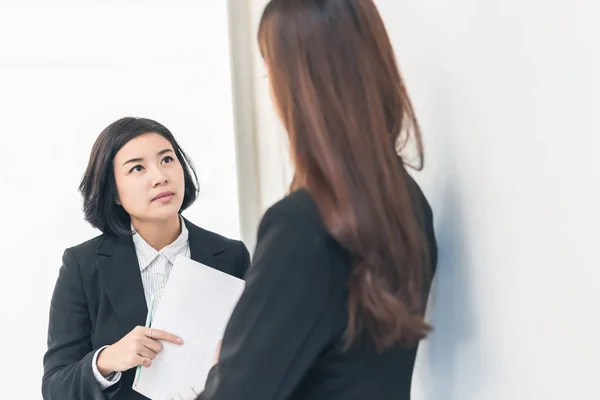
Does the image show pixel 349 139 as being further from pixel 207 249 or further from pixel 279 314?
pixel 207 249

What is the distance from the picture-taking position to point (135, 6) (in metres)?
1.92

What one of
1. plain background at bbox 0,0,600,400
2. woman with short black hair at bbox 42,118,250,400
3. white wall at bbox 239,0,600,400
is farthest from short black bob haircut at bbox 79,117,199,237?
white wall at bbox 239,0,600,400

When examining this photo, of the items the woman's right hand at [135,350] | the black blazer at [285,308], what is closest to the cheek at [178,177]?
the woman's right hand at [135,350]

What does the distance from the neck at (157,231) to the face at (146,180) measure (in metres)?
0.03

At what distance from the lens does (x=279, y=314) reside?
67 cm

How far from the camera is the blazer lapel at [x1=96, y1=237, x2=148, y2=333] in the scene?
4.38 feet

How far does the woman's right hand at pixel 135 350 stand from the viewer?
1.18m

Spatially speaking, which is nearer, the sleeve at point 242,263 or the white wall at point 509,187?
the white wall at point 509,187

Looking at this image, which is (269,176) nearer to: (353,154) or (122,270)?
(122,270)

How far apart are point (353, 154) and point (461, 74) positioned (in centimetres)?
25

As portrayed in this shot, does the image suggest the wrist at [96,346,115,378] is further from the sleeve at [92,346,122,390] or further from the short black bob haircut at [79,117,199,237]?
the short black bob haircut at [79,117,199,237]

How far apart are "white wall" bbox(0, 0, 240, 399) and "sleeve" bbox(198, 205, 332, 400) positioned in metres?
1.39

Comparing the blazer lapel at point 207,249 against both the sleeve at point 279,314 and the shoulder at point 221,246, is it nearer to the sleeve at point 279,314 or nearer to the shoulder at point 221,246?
the shoulder at point 221,246

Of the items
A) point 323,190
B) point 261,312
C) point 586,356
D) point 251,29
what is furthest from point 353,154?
point 251,29
